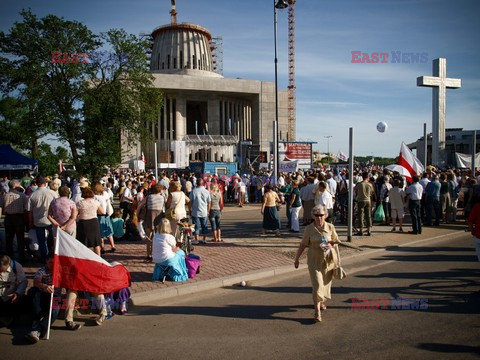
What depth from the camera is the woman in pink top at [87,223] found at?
7.29 meters

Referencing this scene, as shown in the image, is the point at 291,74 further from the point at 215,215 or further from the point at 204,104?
the point at 215,215

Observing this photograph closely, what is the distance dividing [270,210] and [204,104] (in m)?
53.0

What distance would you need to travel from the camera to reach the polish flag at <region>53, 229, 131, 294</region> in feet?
16.2

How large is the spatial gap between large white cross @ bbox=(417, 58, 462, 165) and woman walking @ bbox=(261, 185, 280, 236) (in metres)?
15.5

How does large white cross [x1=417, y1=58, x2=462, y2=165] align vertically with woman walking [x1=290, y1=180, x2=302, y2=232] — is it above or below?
above

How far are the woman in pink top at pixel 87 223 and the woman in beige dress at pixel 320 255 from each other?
15.7 ft

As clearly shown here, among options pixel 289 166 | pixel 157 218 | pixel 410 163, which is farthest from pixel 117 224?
pixel 289 166

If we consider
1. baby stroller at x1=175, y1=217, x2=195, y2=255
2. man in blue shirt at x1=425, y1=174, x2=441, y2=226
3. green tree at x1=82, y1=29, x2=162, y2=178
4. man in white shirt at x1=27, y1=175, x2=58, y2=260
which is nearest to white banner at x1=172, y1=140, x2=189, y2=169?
green tree at x1=82, y1=29, x2=162, y2=178

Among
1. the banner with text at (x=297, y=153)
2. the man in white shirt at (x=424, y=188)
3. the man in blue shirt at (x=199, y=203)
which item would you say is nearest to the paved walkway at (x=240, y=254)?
the man in blue shirt at (x=199, y=203)

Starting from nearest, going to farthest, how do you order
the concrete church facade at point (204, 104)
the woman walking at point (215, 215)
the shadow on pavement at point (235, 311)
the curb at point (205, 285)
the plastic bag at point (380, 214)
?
the shadow on pavement at point (235, 311) < the curb at point (205, 285) < the woman walking at point (215, 215) < the plastic bag at point (380, 214) < the concrete church facade at point (204, 104)

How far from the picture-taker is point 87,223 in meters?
7.34

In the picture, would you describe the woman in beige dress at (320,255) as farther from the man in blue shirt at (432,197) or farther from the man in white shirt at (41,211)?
the man in blue shirt at (432,197)

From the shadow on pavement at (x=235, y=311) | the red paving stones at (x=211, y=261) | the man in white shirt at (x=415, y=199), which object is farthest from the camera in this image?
the man in white shirt at (x=415, y=199)

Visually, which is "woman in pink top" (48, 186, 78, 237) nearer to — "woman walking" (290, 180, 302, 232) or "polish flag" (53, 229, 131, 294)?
"polish flag" (53, 229, 131, 294)
